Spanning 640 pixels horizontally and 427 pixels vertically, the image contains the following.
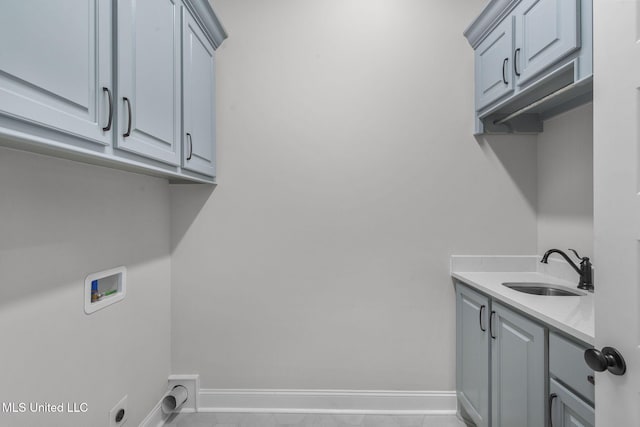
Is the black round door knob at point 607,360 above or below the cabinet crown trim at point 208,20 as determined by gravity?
below

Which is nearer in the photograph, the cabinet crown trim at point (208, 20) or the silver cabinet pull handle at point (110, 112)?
the silver cabinet pull handle at point (110, 112)

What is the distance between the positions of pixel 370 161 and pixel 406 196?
0.32m

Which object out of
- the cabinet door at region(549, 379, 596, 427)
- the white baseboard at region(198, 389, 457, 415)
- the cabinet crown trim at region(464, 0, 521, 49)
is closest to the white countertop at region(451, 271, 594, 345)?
the cabinet door at region(549, 379, 596, 427)

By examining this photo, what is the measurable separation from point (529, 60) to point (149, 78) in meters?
1.63

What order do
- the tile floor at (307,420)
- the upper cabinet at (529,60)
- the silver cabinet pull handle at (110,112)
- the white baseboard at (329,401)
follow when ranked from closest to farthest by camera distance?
the silver cabinet pull handle at (110,112) → the upper cabinet at (529,60) → the tile floor at (307,420) → the white baseboard at (329,401)

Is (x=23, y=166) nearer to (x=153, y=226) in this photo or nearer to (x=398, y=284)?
(x=153, y=226)

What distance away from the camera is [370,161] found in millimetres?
2123

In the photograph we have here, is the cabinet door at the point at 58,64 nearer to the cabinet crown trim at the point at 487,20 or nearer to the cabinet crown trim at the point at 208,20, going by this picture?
the cabinet crown trim at the point at 208,20

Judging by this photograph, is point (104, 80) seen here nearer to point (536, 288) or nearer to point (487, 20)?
point (487, 20)

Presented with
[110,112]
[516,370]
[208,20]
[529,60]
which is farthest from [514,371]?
[208,20]

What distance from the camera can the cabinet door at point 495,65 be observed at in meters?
1.67

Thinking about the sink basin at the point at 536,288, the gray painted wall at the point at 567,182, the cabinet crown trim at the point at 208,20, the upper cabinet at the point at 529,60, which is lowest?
the sink basin at the point at 536,288

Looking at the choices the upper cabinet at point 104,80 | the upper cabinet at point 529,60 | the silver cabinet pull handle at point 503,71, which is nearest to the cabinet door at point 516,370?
the upper cabinet at point 529,60

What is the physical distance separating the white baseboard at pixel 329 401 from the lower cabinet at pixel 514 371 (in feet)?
0.55
